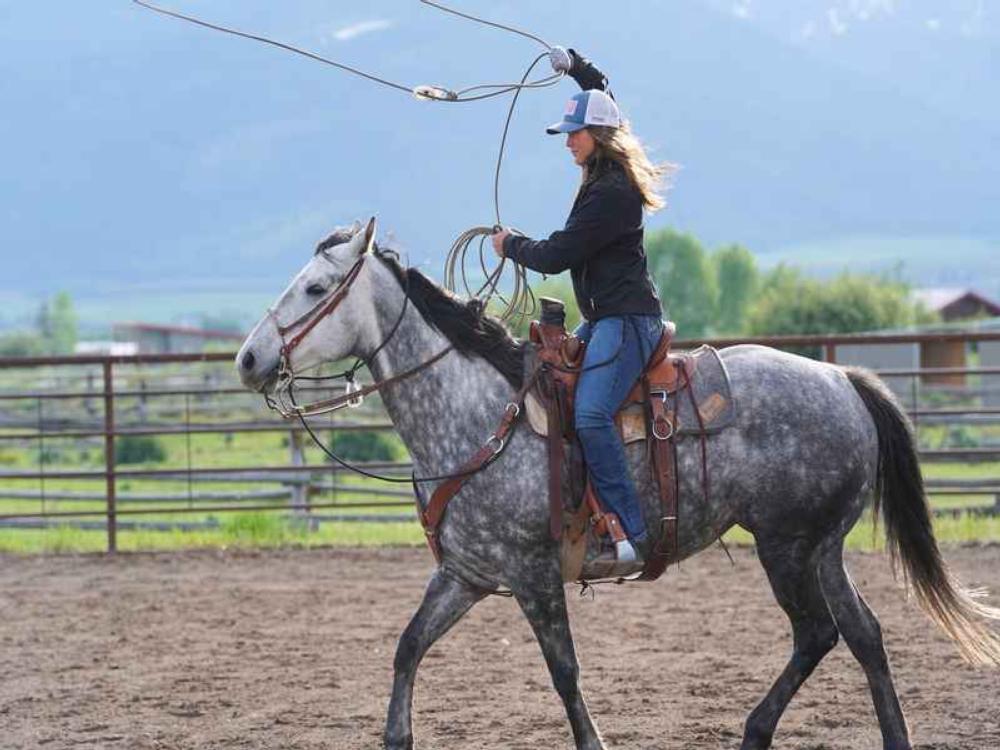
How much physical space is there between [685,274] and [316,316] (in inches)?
4405

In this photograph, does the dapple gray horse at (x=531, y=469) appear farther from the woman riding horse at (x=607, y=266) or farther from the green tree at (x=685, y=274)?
the green tree at (x=685, y=274)

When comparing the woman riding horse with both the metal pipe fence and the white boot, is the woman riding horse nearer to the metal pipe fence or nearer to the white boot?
the white boot

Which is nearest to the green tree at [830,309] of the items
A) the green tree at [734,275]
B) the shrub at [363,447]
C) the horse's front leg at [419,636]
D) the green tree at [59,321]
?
the shrub at [363,447]

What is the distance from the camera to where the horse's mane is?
554 cm

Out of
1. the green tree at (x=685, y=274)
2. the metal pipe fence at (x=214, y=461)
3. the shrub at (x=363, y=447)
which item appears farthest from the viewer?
the green tree at (x=685, y=274)

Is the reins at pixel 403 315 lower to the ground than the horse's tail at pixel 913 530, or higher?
higher

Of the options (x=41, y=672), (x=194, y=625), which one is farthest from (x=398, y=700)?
(x=194, y=625)

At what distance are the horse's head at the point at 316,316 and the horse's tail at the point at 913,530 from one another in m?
2.02

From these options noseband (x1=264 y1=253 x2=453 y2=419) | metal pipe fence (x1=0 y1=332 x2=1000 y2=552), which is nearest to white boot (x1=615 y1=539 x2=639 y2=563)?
noseband (x1=264 y1=253 x2=453 y2=419)

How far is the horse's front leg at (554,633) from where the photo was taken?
5.29m

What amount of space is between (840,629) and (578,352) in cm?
143

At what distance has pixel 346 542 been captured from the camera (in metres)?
12.4

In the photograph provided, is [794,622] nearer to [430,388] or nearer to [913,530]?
[913,530]

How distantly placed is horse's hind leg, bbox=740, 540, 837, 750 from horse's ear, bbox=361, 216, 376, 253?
1852 mm
